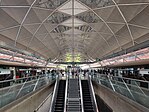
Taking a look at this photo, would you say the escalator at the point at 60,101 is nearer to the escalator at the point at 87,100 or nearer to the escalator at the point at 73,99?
the escalator at the point at 73,99

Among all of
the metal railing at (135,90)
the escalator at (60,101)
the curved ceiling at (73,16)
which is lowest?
the escalator at (60,101)

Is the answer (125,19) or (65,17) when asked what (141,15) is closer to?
(125,19)

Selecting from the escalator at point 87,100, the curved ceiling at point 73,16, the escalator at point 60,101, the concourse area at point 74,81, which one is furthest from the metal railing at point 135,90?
the curved ceiling at point 73,16

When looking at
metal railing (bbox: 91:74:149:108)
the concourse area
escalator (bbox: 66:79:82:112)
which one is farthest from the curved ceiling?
metal railing (bbox: 91:74:149:108)

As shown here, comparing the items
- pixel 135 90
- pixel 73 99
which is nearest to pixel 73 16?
pixel 73 99

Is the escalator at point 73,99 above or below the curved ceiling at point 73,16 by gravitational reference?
below

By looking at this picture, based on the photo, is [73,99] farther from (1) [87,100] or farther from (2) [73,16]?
(2) [73,16]

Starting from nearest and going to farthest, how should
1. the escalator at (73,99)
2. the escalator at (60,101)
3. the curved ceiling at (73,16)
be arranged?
the escalator at (73,99), the escalator at (60,101), the curved ceiling at (73,16)

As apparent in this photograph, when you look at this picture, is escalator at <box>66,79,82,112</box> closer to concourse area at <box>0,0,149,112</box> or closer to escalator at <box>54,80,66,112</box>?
concourse area at <box>0,0,149,112</box>

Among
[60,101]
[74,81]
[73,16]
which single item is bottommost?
[60,101]

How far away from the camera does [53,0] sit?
22.6 m

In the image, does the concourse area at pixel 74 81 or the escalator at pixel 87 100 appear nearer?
the concourse area at pixel 74 81

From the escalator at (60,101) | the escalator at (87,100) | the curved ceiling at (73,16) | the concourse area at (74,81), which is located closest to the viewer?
the concourse area at (74,81)

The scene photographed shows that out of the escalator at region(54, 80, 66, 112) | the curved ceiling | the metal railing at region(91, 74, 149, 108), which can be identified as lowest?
the escalator at region(54, 80, 66, 112)
